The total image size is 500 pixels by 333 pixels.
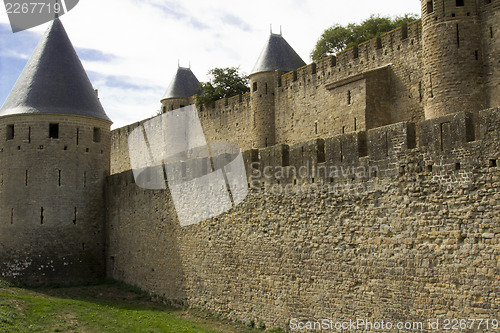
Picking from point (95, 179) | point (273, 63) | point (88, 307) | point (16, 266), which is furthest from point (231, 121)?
point (88, 307)

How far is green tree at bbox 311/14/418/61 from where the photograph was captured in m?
29.9

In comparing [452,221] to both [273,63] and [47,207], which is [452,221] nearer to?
[47,207]

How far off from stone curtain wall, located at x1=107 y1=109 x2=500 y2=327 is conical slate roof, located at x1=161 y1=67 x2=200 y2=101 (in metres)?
20.9

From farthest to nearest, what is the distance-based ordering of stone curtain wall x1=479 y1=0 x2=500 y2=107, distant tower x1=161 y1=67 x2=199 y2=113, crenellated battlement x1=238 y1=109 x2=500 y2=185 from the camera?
distant tower x1=161 y1=67 x2=199 y2=113 < stone curtain wall x1=479 y1=0 x2=500 y2=107 < crenellated battlement x1=238 y1=109 x2=500 y2=185

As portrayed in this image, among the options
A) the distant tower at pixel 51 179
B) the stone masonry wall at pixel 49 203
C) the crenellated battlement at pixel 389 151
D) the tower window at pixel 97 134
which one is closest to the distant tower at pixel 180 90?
the tower window at pixel 97 134

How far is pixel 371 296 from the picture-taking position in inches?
388

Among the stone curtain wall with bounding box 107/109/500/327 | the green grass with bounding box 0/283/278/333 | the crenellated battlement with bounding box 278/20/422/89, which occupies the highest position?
the crenellated battlement with bounding box 278/20/422/89

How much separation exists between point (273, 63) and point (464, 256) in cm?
1968

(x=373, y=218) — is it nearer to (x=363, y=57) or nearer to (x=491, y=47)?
(x=491, y=47)

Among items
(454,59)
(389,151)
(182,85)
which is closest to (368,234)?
(389,151)

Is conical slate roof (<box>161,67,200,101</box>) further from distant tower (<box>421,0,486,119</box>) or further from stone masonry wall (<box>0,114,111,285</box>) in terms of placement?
distant tower (<box>421,0,486,119</box>)

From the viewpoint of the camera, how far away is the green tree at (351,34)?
2986cm

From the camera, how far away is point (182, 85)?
35062 mm

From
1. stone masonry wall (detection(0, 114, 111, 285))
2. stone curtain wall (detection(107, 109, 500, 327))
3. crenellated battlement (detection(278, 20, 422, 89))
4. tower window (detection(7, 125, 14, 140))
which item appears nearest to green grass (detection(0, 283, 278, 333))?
stone curtain wall (detection(107, 109, 500, 327))
